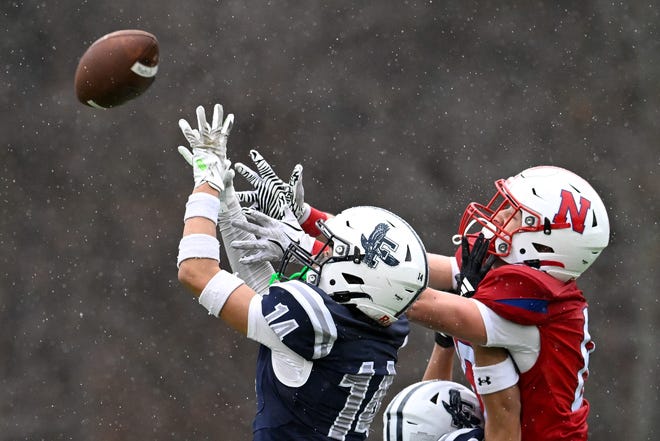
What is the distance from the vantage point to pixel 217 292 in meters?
2.96

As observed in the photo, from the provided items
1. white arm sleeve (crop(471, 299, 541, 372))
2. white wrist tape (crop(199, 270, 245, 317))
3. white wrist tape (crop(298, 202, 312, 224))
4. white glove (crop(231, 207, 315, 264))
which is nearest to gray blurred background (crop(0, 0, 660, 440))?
Result: white wrist tape (crop(298, 202, 312, 224))

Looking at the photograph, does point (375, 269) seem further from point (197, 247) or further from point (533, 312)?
point (533, 312)

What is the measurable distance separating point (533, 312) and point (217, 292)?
1102 millimetres

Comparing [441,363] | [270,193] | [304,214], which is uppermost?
[270,193]

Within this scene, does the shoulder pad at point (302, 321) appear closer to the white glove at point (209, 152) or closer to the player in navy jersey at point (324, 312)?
the player in navy jersey at point (324, 312)

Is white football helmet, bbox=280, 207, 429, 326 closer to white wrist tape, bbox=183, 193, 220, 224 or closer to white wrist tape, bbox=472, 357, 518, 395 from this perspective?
white wrist tape, bbox=183, 193, 220, 224

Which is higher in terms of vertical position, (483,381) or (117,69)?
(117,69)

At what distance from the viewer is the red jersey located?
11.1ft

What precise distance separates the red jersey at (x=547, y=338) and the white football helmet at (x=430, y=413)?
232 millimetres

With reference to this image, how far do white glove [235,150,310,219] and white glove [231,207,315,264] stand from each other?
0.34 metres

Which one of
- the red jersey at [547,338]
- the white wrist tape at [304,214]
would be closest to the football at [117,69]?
the white wrist tape at [304,214]

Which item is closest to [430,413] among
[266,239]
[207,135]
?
[266,239]

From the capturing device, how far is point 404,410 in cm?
359

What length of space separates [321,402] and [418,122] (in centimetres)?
424
